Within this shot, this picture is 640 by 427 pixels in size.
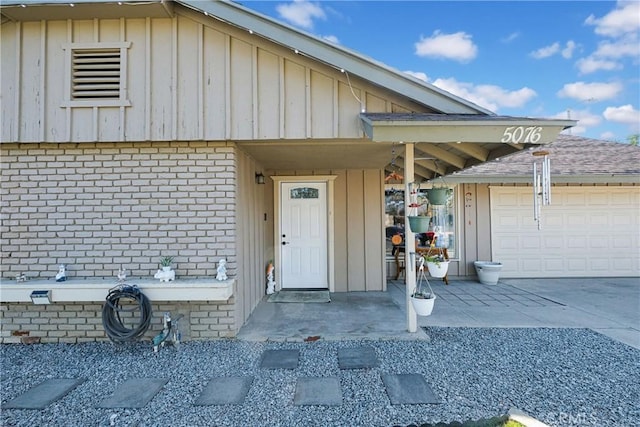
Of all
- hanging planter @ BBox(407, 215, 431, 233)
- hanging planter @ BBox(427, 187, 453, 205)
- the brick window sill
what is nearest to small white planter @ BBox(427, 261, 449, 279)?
hanging planter @ BBox(407, 215, 431, 233)

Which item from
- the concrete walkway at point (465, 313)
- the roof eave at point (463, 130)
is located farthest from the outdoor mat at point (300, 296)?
the roof eave at point (463, 130)

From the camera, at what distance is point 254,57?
12.5 ft

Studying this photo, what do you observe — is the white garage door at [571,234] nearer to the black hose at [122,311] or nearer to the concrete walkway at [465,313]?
the concrete walkway at [465,313]

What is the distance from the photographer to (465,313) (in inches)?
195

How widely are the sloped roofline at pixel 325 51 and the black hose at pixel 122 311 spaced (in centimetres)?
315

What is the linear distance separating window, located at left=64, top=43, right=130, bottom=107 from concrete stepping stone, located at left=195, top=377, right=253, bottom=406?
3.22 m

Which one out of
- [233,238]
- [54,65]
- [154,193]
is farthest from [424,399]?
[54,65]

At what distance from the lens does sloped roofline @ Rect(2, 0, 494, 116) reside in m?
3.54

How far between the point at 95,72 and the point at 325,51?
8.94ft

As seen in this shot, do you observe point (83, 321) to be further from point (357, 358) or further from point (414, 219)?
point (414, 219)

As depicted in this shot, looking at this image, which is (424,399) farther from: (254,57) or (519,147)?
(254,57)

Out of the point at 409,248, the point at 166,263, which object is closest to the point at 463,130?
the point at 409,248

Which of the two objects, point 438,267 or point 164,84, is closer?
point 438,267

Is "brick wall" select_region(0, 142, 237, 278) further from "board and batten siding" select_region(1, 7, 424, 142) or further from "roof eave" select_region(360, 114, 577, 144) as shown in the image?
"roof eave" select_region(360, 114, 577, 144)
